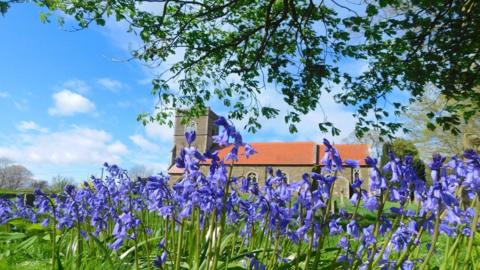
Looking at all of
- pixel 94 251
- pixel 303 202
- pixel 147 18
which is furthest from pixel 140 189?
pixel 147 18

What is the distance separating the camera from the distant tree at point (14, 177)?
69688mm

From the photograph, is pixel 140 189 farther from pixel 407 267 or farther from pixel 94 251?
pixel 407 267

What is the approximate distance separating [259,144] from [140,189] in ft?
145

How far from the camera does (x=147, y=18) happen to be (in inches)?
335

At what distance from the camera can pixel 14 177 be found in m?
73.2

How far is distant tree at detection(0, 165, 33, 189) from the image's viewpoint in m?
69.7

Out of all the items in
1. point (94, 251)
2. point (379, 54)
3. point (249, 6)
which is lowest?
point (94, 251)

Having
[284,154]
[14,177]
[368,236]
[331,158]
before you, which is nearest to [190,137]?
[331,158]

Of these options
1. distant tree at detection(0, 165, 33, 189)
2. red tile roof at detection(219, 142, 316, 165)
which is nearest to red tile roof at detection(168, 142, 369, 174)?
red tile roof at detection(219, 142, 316, 165)

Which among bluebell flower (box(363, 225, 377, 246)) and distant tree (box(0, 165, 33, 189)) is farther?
distant tree (box(0, 165, 33, 189))

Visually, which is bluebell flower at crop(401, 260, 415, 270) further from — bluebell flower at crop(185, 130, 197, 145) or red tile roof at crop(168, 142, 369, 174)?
red tile roof at crop(168, 142, 369, 174)

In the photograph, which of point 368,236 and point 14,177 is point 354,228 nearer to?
point 368,236

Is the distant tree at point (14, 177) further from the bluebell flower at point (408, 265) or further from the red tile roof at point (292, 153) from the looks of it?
the bluebell flower at point (408, 265)

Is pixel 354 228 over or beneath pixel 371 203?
beneath
